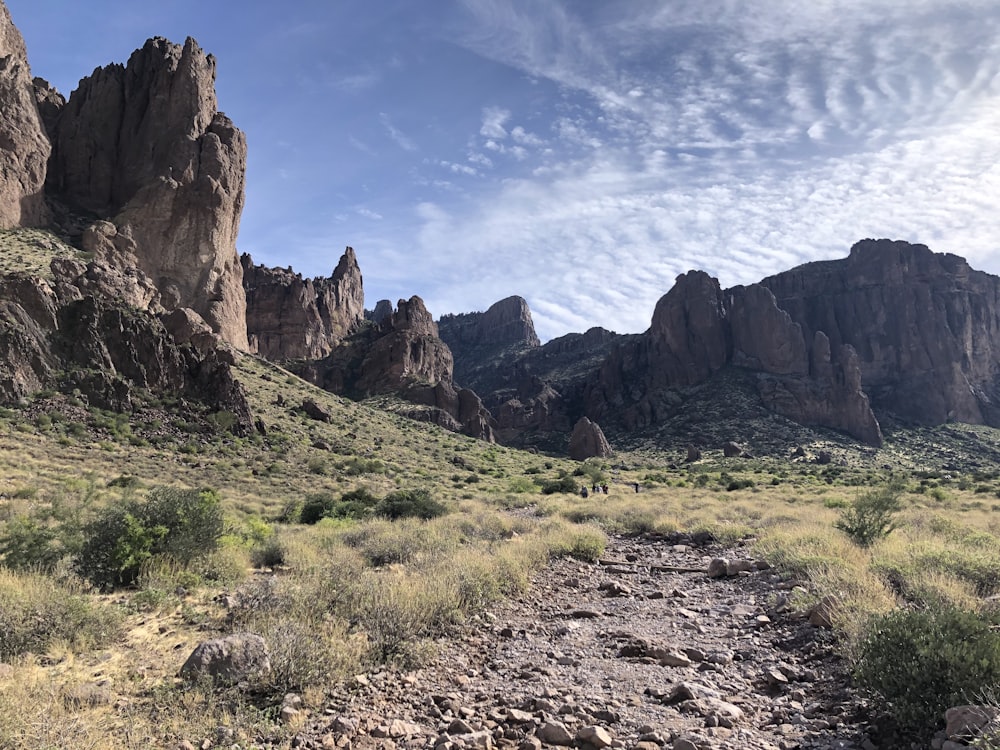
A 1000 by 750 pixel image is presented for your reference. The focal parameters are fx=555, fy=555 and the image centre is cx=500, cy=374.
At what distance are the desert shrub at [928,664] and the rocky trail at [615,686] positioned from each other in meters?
0.45

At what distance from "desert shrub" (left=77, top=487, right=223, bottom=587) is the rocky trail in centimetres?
585

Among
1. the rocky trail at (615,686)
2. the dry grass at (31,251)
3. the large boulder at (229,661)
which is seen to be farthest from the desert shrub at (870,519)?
the dry grass at (31,251)

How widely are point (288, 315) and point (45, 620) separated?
108694 mm

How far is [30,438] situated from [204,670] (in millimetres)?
29855

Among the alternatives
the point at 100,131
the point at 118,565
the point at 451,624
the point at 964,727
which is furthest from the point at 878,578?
the point at 100,131

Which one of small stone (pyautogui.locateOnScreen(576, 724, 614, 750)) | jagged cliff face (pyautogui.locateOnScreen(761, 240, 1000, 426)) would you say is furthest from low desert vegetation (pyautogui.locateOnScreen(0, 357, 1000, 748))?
jagged cliff face (pyautogui.locateOnScreen(761, 240, 1000, 426))

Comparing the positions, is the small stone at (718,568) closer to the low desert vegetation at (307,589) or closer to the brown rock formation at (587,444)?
the low desert vegetation at (307,589)

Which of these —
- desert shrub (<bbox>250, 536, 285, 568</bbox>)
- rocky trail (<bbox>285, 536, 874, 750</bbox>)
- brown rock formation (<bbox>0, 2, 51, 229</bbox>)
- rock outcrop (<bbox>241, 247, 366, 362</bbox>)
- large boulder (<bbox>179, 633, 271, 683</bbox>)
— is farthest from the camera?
rock outcrop (<bbox>241, 247, 366, 362</bbox>)

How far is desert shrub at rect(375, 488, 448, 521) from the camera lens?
826 inches

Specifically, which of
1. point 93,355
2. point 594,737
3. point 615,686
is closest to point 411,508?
point 615,686

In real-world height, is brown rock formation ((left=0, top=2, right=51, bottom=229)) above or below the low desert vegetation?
above

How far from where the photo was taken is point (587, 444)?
90.1 m

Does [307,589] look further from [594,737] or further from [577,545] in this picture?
[577,545]

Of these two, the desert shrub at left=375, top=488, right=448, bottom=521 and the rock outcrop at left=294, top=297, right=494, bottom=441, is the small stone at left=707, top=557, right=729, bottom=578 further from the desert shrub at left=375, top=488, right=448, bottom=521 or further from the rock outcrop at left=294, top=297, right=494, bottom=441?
the rock outcrop at left=294, top=297, right=494, bottom=441
